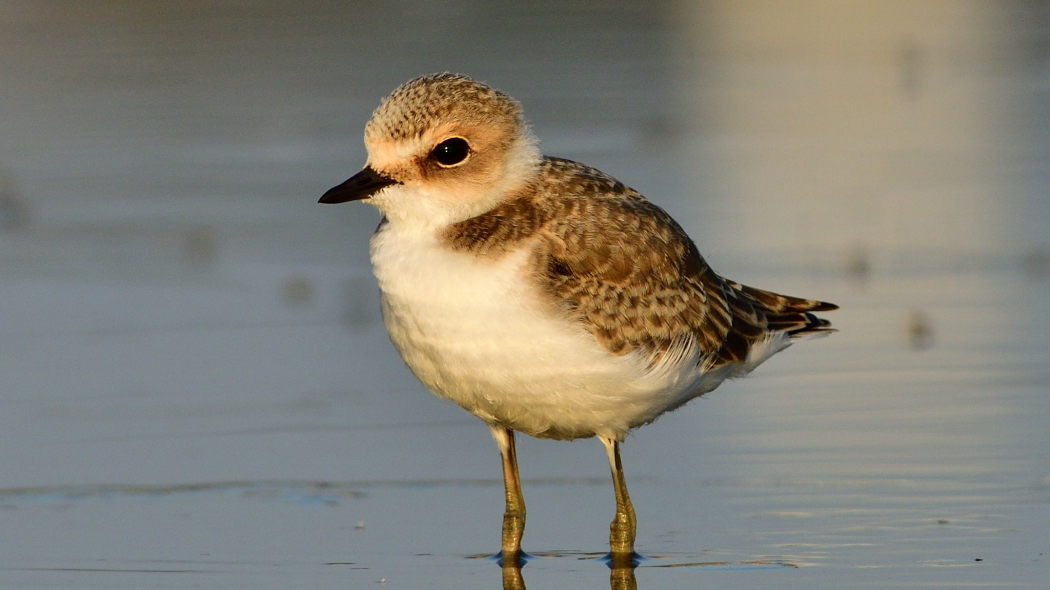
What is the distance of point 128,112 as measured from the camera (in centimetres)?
1595

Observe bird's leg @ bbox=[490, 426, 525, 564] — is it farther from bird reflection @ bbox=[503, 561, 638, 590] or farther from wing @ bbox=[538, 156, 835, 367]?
wing @ bbox=[538, 156, 835, 367]

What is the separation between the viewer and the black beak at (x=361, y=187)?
6.43 m

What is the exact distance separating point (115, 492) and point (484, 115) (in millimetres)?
2291

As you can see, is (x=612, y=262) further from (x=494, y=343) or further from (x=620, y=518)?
(x=620, y=518)

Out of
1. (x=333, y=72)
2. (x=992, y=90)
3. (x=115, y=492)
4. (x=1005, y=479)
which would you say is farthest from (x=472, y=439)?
(x=333, y=72)

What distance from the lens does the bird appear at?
6.29 m

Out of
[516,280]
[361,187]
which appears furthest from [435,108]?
[516,280]

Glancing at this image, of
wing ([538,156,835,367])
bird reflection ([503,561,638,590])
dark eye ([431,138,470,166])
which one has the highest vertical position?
dark eye ([431,138,470,166])

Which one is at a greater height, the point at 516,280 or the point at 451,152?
the point at 451,152

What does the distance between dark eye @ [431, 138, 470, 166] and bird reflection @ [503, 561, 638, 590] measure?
1.55 m

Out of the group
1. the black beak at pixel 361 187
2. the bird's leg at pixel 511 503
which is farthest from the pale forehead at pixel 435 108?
the bird's leg at pixel 511 503

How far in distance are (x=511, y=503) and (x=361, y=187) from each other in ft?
4.75

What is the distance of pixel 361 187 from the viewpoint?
6445 mm

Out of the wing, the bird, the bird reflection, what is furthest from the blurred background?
the wing
